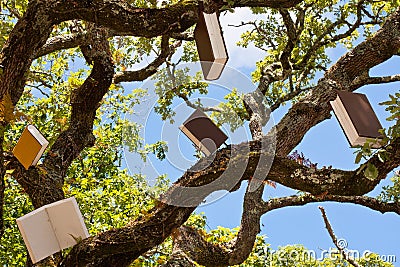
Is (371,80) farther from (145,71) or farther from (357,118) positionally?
(145,71)

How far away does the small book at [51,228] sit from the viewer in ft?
8.46

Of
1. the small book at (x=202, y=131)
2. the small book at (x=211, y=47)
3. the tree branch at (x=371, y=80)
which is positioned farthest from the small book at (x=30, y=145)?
the tree branch at (x=371, y=80)

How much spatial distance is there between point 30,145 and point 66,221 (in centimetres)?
40

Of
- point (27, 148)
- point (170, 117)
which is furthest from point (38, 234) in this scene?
point (170, 117)

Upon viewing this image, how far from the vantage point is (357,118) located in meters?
2.33

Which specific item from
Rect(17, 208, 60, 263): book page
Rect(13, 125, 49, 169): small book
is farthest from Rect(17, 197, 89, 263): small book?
Rect(13, 125, 49, 169): small book

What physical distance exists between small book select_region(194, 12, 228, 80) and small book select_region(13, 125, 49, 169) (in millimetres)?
879

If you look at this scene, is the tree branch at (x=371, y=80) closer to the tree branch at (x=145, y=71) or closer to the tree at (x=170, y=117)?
the tree at (x=170, y=117)

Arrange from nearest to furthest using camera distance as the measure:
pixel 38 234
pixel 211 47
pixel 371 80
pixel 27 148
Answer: pixel 211 47
pixel 38 234
pixel 27 148
pixel 371 80

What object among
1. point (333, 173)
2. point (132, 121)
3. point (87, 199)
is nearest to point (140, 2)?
point (87, 199)

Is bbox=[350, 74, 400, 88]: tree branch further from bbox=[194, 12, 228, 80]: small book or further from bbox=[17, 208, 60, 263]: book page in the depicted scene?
bbox=[17, 208, 60, 263]: book page

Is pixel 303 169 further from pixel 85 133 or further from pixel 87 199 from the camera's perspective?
pixel 87 199

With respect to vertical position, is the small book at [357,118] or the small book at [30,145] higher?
the small book at [30,145]

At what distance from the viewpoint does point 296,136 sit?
3131mm
